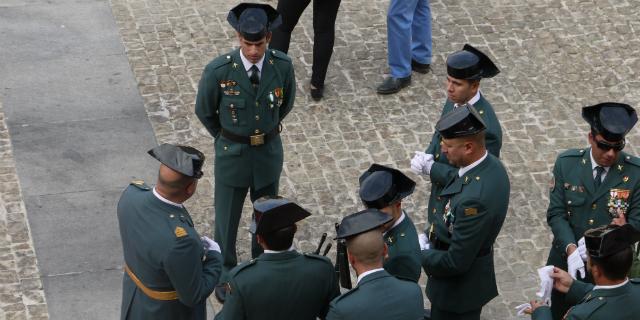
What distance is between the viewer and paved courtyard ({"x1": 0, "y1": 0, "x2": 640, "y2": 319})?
8711 mm

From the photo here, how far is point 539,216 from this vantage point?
902 cm

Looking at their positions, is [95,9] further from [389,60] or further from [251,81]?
[251,81]

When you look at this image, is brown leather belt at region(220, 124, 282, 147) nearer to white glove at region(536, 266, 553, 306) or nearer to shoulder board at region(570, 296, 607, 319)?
white glove at region(536, 266, 553, 306)

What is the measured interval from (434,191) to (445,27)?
4.32 m

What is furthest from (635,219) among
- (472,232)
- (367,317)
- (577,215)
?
(367,317)

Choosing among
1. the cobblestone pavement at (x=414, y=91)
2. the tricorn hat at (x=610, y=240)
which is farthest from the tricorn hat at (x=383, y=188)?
the cobblestone pavement at (x=414, y=91)

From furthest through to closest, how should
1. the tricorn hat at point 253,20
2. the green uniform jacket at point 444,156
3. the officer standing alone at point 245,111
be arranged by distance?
the officer standing alone at point 245,111 < the tricorn hat at point 253,20 < the green uniform jacket at point 444,156

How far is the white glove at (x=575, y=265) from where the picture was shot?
6.76 m

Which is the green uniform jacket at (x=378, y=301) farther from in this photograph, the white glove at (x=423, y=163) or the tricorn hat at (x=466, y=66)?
the tricorn hat at (x=466, y=66)

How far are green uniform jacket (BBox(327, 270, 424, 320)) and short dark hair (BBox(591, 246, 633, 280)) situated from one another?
92cm

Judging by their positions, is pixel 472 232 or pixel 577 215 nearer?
pixel 472 232

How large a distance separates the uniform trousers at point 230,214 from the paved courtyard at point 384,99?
0.81ft

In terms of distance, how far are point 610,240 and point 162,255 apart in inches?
Answer: 91.7

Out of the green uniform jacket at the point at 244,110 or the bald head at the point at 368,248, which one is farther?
the green uniform jacket at the point at 244,110
